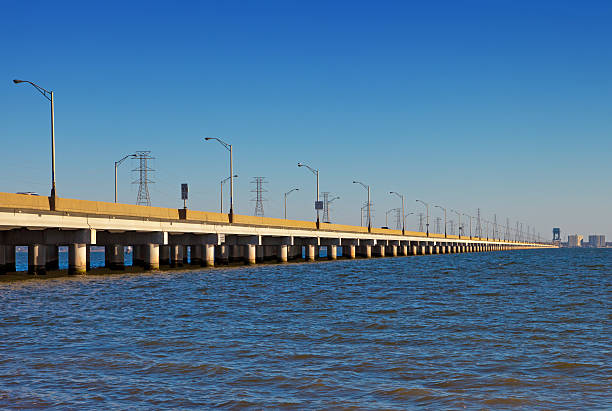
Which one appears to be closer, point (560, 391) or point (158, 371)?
point (560, 391)

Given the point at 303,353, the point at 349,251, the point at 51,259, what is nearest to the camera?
the point at 303,353

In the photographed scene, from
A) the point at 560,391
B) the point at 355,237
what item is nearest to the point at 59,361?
the point at 560,391

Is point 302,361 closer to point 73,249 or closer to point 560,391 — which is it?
point 560,391

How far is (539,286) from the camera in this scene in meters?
39.2

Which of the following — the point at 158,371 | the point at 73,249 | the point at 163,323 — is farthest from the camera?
the point at 73,249

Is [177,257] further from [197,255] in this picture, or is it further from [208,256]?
[197,255]

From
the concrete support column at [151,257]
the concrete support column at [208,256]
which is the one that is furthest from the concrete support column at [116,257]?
the concrete support column at [208,256]

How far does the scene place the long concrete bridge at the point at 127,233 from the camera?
142 feet

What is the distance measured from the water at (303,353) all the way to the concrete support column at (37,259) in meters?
22.1

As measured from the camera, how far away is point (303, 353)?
15.2 meters

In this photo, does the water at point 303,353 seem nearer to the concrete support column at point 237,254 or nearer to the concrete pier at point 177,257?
the concrete pier at point 177,257

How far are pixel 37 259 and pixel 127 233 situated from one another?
9821 mm

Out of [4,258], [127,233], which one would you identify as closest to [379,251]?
[127,233]

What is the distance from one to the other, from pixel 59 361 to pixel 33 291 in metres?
20.6
